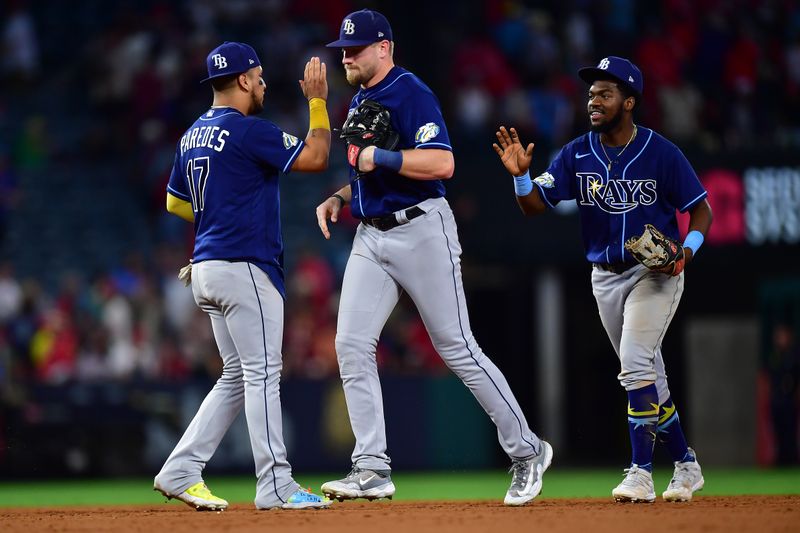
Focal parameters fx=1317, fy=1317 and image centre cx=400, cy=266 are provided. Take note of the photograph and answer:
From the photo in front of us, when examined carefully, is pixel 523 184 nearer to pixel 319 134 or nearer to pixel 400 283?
pixel 400 283

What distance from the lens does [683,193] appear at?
7199 mm

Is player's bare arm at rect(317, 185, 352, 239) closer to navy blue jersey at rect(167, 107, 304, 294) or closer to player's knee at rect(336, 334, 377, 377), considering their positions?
navy blue jersey at rect(167, 107, 304, 294)

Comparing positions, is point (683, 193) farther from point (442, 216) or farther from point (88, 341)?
point (88, 341)

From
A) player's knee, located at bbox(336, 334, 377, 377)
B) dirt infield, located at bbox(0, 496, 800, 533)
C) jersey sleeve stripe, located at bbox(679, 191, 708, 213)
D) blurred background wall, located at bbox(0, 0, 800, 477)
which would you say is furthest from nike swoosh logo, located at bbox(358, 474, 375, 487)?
blurred background wall, located at bbox(0, 0, 800, 477)

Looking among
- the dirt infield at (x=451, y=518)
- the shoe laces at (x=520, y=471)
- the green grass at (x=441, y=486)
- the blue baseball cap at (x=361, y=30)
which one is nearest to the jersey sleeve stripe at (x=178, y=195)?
the blue baseball cap at (x=361, y=30)

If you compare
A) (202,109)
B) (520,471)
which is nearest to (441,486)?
(520,471)

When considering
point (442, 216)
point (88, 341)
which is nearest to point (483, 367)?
point (442, 216)

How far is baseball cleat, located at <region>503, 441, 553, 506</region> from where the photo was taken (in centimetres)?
690

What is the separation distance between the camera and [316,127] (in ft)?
22.4

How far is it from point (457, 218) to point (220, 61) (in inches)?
288

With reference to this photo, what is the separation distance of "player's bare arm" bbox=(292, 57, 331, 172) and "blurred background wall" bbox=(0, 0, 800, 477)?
688 centimetres

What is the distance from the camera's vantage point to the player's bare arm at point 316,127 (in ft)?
22.0

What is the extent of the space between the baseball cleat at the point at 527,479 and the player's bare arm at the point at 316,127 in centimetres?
188

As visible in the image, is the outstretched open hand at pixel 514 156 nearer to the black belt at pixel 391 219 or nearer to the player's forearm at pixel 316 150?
the black belt at pixel 391 219
